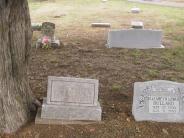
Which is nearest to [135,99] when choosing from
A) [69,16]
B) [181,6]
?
[69,16]

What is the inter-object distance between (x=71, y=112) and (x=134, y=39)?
5292 mm

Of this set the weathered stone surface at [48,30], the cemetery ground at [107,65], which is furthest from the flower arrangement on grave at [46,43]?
A: the weathered stone surface at [48,30]

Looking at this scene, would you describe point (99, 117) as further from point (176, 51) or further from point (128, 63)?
point (176, 51)

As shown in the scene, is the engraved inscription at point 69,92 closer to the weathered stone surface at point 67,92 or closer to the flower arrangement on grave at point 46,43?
the weathered stone surface at point 67,92

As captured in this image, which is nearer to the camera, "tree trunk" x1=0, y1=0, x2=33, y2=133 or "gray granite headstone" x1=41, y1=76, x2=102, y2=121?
"tree trunk" x1=0, y1=0, x2=33, y2=133

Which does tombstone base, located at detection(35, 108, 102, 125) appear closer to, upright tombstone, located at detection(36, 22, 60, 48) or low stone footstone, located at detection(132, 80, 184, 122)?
low stone footstone, located at detection(132, 80, 184, 122)

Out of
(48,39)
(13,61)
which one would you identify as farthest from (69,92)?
(48,39)

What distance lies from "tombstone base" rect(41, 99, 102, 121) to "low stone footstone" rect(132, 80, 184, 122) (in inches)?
20.6

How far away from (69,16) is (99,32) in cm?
391

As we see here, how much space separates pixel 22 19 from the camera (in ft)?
15.8

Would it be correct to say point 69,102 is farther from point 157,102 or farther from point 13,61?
point 157,102

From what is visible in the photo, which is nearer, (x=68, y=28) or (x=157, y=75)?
(x=157, y=75)

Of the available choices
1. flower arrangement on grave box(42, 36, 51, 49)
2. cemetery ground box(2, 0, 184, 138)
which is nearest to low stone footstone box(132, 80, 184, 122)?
cemetery ground box(2, 0, 184, 138)

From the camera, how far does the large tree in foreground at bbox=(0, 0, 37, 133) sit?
4.67 meters
